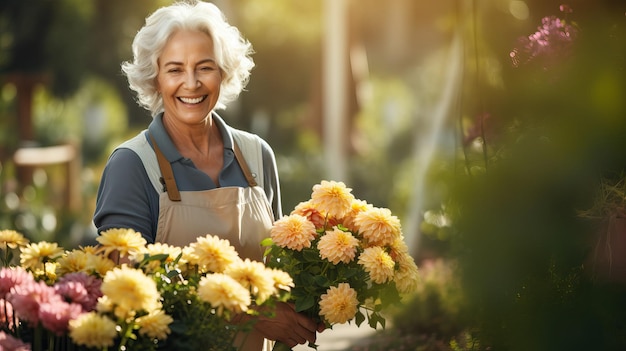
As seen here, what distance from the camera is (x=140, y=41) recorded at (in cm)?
238

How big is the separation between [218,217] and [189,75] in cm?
37

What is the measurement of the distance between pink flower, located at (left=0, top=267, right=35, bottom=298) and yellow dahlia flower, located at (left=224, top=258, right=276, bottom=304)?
1.20ft

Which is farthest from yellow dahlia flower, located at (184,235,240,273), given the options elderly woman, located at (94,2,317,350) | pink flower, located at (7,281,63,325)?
elderly woman, located at (94,2,317,350)

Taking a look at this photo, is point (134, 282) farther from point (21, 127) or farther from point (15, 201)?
point (21, 127)

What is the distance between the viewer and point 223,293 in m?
1.56

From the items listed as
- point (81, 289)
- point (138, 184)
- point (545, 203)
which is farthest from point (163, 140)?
point (545, 203)

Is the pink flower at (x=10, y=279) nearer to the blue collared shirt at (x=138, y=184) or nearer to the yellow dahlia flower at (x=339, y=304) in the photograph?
the blue collared shirt at (x=138, y=184)

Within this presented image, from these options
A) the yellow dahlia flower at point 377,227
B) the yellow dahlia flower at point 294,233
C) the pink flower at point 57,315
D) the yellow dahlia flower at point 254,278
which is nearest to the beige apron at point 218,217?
the yellow dahlia flower at point 294,233

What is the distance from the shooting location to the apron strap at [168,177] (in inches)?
87.2

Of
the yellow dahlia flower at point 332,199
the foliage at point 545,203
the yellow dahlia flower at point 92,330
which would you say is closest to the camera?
the foliage at point 545,203

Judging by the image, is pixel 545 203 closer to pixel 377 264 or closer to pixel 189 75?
pixel 377 264

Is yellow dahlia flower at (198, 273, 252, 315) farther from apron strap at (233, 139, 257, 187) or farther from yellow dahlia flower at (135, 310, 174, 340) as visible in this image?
→ apron strap at (233, 139, 257, 187)

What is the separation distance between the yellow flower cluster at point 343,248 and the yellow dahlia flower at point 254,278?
1.03 ft

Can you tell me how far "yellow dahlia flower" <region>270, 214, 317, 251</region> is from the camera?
202 cm
